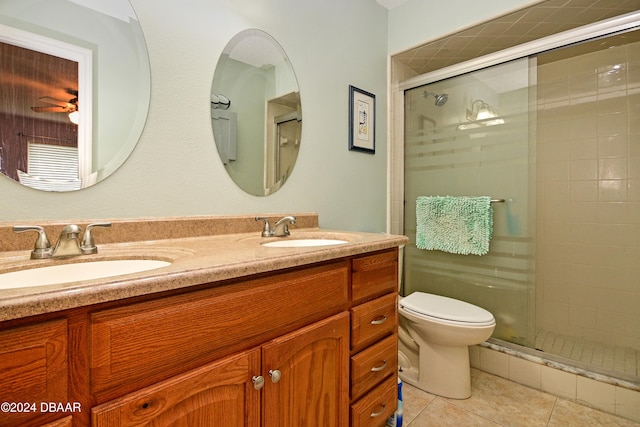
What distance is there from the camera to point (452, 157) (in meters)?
2.13

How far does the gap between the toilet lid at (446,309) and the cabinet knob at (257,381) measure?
1.08 m

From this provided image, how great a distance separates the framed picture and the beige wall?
121cm

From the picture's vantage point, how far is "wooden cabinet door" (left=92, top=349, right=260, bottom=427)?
59cm

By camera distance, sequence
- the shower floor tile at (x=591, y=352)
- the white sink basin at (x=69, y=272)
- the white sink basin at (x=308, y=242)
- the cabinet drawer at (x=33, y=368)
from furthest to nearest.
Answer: the shower floor tile at (x=591, y=352), the white sink basin at (x=308, y=242), the white sink basin at (x=69, y=272), the cabinet drawer at (x=33, y=368)

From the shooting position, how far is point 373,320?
1.17m

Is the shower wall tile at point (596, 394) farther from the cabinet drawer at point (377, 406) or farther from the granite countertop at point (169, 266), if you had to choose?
the granite countertop at point (169, 266)

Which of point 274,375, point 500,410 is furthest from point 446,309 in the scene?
point 274,375

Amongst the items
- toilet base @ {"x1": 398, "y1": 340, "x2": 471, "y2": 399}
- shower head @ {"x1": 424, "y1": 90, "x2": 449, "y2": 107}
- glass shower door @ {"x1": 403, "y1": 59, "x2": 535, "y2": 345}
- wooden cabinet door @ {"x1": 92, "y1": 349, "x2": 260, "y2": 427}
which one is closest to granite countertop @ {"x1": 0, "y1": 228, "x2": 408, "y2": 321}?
wooden cabinet door @ {"x1": 92, "y1": 349, "x2": 260, "y2": 427}

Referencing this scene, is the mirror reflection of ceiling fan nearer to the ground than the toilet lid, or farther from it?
farther from it

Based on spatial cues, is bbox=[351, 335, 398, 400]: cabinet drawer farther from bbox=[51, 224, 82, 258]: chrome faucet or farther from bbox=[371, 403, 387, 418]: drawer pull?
bbox=[51, 224, 82, 258]: chrome faucet

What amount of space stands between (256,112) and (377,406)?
4.44 ft

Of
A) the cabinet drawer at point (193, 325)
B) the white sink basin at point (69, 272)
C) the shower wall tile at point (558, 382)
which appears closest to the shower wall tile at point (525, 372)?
the shower wall tile at point (558, 382)

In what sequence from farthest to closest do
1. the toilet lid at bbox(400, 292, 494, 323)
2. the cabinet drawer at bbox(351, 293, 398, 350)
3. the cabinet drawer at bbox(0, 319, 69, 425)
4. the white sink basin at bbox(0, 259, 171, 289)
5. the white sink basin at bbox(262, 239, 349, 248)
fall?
the toilet lid at bbox(400, 292, 494, 323), the white sink basin at bbox(262, 239, 349, 248), the cabinet drawer at bbox(351, 293, 398, 350), the white sink basin at bbox(0, 259, 171, 289), the cabinet drawer at bbox(0, 319, 69, 425)

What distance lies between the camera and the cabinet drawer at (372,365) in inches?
43.4
